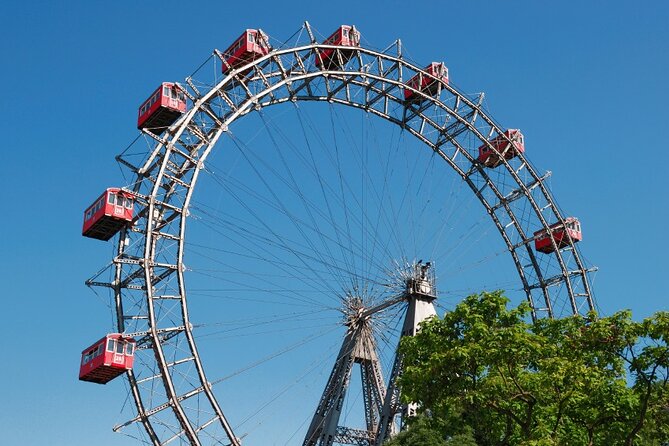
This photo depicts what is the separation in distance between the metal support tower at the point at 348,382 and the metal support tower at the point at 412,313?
81.5 inches

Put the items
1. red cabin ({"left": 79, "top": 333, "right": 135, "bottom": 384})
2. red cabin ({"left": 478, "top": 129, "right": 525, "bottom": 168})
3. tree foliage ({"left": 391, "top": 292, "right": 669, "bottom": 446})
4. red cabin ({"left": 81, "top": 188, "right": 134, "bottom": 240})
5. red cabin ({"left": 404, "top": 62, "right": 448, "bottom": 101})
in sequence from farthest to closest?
red cabin ({"left": 478, "top": 129, "right": 525, "bottom": 168}) → red cabin ({"left": 404, "top": 62, "right": 448, "bottom": 101}) → red cabin ({"left": 81, "top": 188, "right": 134, "bottom": 240}) → red cabin ({"left": 79, "top": 333, "right": 135, "bottom": 384}) → tree foliage ({"left": 391, "top": 292, "right": 669, "bottom": 446})

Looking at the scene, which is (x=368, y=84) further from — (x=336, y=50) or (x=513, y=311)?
(x=513, y=311)

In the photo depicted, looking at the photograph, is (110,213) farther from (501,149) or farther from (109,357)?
(501,149)

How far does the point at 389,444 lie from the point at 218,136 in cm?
1525

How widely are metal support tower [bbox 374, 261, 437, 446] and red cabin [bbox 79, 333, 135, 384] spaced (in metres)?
11.3

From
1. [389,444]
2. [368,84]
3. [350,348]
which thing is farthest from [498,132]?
[389,444]

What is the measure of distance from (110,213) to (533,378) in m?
19.2

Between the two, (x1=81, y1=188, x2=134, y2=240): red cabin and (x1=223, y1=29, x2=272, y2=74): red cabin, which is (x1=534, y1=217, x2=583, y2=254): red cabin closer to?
(x1=223, y1=29, x2=272, y2=74): red cabin

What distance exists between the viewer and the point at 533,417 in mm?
24828

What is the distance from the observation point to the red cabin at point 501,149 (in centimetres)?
4997

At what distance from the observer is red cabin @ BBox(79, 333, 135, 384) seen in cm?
3469

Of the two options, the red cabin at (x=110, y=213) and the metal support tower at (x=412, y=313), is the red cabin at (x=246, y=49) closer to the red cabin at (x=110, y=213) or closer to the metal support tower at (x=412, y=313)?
the red cabin at (x=110, y=213)

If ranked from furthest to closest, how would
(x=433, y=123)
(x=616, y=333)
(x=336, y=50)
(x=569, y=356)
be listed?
(x=433, y=123), (x=336, y=50), (x=569, y=356), (x=616, y=333)

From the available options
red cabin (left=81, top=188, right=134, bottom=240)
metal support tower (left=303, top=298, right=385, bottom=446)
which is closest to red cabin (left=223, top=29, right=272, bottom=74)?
red cabin (left=81, top=188, right=134, bottom=240)
